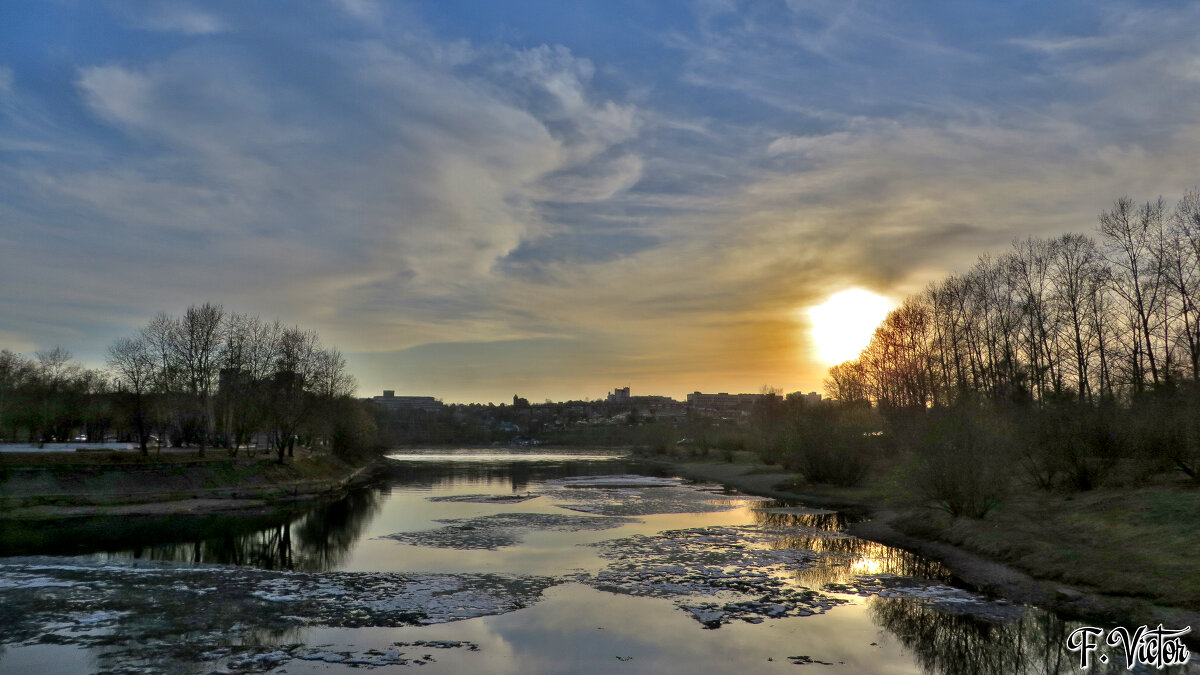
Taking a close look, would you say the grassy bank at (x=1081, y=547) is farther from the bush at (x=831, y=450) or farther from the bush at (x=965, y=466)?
the bush at (x=831, y=450)

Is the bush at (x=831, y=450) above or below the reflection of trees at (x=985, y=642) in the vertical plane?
above

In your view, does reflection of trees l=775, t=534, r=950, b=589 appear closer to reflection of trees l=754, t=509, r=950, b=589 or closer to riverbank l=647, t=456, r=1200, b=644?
reflection of trees l=754, t=509, r=950, b=589

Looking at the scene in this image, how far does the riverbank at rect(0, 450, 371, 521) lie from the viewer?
42.8 metres

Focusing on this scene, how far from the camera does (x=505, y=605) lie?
20328 millimetres

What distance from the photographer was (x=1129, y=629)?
1750cm

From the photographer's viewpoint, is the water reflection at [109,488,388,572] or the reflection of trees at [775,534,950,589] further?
the water reflection at [109,488,388,572]

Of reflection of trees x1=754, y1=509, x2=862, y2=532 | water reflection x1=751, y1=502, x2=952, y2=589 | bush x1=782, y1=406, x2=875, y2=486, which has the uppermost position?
bush x1=782, y1=406, x2=875, y2=486

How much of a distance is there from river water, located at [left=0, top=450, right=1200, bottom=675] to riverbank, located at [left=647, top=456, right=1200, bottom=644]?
4.61ft

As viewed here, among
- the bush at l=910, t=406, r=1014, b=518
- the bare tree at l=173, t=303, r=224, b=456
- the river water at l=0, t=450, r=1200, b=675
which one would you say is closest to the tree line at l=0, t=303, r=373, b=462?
the bare tree at l=173, t=303, r=224, b=456

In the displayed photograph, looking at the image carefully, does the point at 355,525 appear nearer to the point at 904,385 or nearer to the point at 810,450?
the point at 810,450

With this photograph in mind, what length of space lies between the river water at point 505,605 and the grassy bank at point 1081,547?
1505 millimetres

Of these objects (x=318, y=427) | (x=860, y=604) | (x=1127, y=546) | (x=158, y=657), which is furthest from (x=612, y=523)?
(x=318, y=427)

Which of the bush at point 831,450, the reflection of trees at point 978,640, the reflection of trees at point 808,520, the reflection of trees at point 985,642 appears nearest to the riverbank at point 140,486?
the reflection of trees at point 808,520

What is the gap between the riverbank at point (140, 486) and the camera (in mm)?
42750
